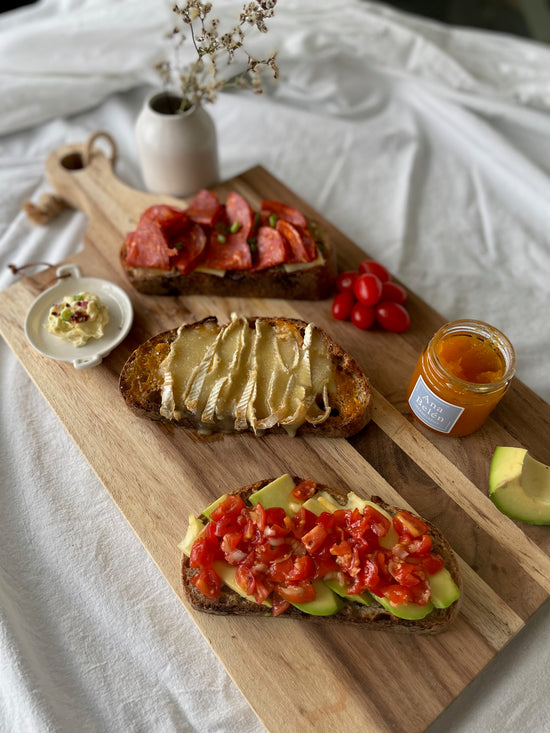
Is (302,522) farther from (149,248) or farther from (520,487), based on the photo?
(149,248)

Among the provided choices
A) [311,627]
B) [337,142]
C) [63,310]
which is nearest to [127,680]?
[311,627]

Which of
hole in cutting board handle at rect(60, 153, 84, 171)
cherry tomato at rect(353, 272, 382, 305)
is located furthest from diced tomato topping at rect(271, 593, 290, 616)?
hole in cutting board handle at rect(60, 153, 84, 171)

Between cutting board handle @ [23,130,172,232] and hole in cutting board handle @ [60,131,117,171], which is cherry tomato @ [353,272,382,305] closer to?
cutting board handle @ [23,130,172,232]

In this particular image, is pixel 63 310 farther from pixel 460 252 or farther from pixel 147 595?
pixel 460 252

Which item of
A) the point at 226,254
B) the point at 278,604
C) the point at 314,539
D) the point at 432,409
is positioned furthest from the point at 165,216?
the point at 278,604

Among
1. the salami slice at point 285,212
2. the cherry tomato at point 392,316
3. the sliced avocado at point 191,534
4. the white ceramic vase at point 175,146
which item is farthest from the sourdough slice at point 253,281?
the sliced avocado at point 191,534

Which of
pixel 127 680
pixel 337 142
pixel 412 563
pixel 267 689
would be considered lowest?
pixel 127 680
